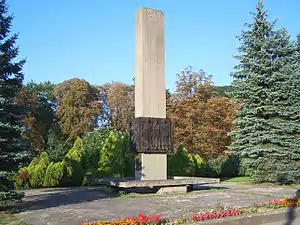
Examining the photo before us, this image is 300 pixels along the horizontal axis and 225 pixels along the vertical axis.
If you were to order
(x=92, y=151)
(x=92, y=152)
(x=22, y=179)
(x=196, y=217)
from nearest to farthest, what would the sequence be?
1. (x=196, y=217)
2. (x=22, y=179)
3. (x=92, y=152)
4. (x=92, y=151)

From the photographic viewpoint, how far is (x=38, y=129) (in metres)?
32.1

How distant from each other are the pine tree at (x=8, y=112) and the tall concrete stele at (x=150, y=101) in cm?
455

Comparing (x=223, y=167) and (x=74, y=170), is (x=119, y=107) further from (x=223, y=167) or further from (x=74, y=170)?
(x=74, y=170)

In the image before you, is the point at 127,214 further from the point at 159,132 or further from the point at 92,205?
the point at 159,132

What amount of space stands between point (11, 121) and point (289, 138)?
42.2 feet

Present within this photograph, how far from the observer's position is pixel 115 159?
17.1 metres

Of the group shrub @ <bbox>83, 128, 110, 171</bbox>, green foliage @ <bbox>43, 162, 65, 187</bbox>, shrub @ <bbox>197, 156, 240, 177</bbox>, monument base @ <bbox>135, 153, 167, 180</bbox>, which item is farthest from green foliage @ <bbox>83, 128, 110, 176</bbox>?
shrub @ <bbox>197, 156, 240, 177</bbox>

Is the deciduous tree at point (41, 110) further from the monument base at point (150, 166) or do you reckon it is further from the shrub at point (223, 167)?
the monument base at point (150, 166)

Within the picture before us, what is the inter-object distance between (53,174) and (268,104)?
35.8 ft

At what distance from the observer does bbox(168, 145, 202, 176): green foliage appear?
1889cm

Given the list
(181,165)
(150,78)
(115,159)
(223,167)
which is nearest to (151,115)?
(150,78)

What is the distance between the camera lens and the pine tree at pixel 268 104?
15.7 m

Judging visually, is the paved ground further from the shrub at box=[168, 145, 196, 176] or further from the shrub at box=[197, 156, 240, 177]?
the shrub at box=[197, 156, 240, 177]

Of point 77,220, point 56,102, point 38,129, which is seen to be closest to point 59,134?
point 38,129
